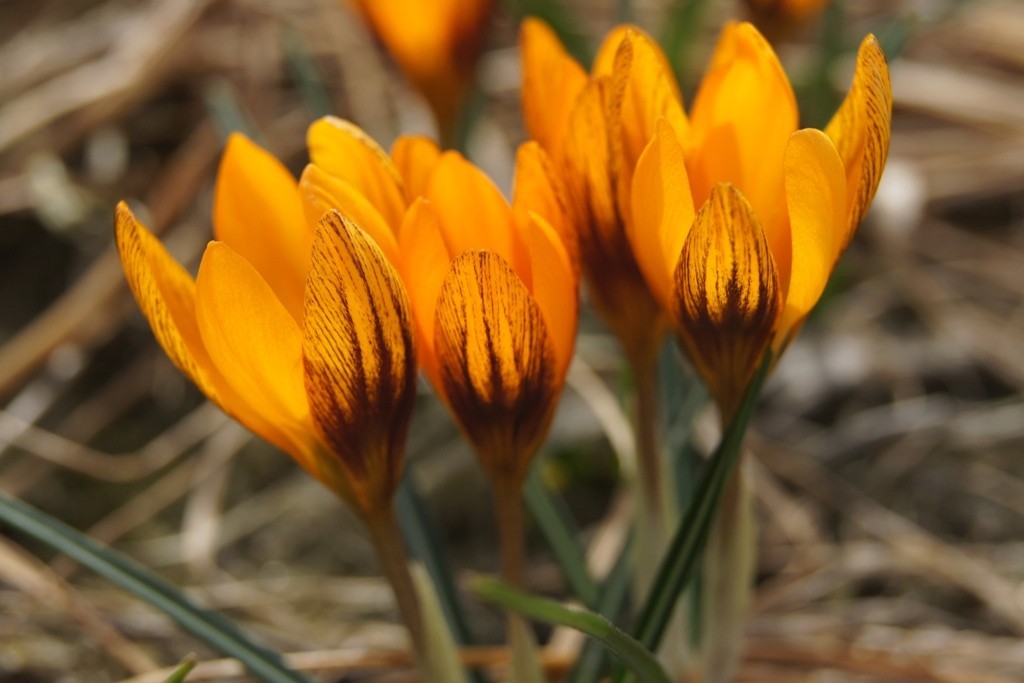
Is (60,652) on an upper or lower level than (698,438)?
lower

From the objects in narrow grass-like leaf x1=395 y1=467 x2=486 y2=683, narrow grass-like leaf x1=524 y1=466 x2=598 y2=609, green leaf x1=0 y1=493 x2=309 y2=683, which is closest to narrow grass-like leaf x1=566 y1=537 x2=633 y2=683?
narrow grass-like leaf x1=524 y1=466 x2=598 y2=609

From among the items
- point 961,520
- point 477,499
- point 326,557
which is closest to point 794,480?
point 961,520

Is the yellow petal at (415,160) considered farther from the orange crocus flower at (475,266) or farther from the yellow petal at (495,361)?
the yellow petal at (495,361)

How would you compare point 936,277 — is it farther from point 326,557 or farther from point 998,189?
point 326,557

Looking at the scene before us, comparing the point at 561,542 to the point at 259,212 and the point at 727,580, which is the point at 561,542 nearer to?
the point at 727,580

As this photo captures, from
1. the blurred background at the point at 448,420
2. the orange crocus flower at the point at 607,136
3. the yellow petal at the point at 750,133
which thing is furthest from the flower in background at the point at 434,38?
the yellow petal at the point at 750,133

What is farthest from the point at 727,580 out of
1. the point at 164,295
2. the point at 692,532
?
the point at 164,295
